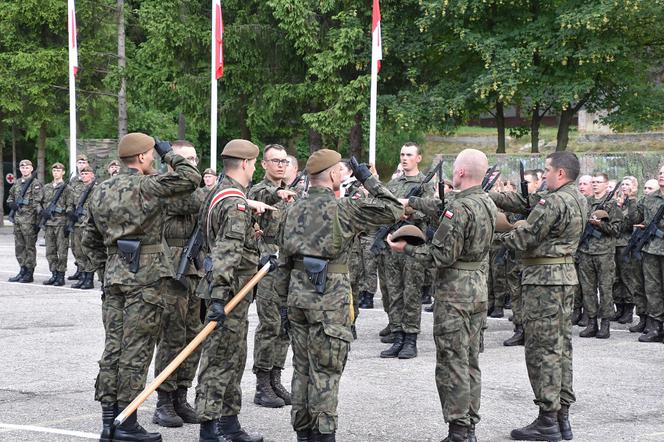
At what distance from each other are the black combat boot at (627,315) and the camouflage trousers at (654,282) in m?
1.25

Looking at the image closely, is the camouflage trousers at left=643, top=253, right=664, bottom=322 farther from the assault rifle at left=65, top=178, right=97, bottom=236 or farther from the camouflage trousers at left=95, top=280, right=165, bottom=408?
the assault rifle at left=65, top=178, right=97, bottom=236

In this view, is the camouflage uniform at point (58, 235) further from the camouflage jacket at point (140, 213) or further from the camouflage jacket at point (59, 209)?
the camouflage jacket at point (140, 213)

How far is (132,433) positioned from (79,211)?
10.2m

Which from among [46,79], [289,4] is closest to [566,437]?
[289,4]

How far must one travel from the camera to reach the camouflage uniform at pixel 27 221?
1786cm

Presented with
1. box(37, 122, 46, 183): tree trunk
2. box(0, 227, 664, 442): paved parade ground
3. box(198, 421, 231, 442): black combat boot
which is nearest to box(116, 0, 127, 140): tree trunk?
box(37, 122, 46, 183): tree trunk

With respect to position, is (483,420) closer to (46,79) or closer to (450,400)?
(450,400)

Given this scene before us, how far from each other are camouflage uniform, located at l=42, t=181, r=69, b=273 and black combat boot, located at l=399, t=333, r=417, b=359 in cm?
847

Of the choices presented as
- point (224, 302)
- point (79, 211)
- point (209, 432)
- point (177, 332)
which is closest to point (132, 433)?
point (209, 432)

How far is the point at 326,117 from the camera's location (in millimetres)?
27812

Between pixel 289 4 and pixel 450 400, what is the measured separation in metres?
21.3

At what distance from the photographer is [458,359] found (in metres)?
7.36

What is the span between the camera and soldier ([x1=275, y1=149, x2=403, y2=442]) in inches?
271

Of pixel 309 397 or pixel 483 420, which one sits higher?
pixel 309 397
